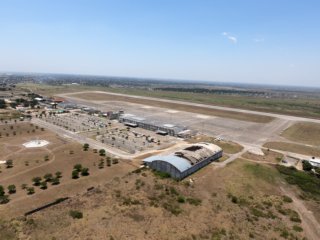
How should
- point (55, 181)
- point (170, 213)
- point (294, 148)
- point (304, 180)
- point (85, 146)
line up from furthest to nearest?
point (294, 148), point (85, 146), point (304, 180), point (55, 181), point (170, 213)

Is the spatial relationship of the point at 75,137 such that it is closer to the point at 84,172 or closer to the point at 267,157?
the point at 84,172

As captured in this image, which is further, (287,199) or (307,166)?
(307,166)

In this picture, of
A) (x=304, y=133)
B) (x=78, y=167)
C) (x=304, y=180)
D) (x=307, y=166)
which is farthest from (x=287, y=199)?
(x=304, y=133)

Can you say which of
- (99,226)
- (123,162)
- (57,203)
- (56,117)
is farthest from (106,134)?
(99,226)

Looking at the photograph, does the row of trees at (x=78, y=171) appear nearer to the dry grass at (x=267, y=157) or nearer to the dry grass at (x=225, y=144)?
the dry grass at (x=225, y=144)

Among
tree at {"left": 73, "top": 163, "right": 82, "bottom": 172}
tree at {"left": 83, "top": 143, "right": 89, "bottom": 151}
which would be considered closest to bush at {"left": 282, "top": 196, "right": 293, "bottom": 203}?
tree at {"left": 73, "top": 163, "right": 82, "bottom": 172}

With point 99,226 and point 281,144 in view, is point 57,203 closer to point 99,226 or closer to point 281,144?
point 99,226
